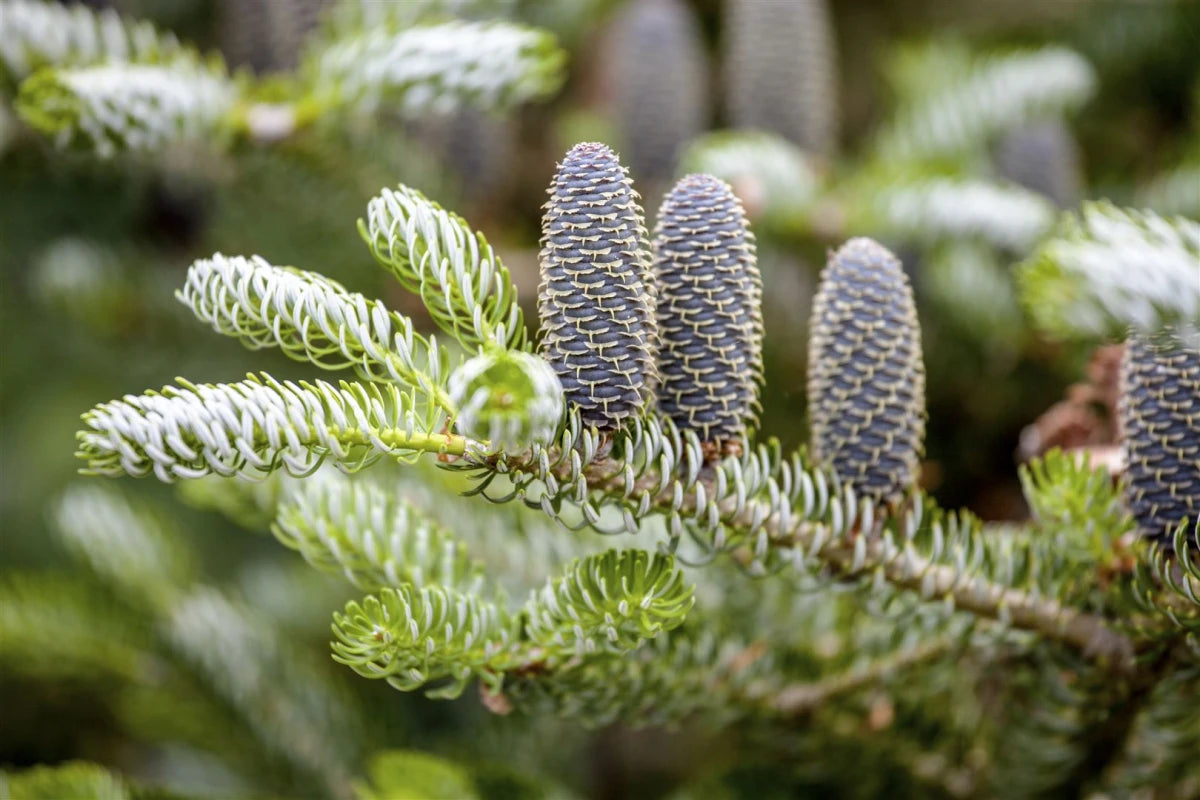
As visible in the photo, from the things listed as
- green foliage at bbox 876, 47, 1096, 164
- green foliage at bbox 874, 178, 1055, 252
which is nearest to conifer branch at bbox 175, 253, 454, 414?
green foliage at bbox 874, 178, 1055, 252

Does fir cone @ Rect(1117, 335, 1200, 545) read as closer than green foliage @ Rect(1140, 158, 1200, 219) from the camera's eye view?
Yes

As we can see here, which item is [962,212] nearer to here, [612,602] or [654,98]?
[654,98]

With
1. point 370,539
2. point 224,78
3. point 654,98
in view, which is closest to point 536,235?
point 654,98

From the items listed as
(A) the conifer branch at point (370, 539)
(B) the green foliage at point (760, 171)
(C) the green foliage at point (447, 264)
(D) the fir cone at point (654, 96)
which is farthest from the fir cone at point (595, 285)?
(D) the fir cone at point (654, 96)

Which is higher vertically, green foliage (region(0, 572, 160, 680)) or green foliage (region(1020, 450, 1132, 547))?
green foliage (region(1020, 450, 1132, 547))

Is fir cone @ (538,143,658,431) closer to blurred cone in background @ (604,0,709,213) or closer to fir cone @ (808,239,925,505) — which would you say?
fir cone @ (808,239,925,505)

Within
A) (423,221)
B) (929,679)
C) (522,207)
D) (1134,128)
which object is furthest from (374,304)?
(1134,128)
